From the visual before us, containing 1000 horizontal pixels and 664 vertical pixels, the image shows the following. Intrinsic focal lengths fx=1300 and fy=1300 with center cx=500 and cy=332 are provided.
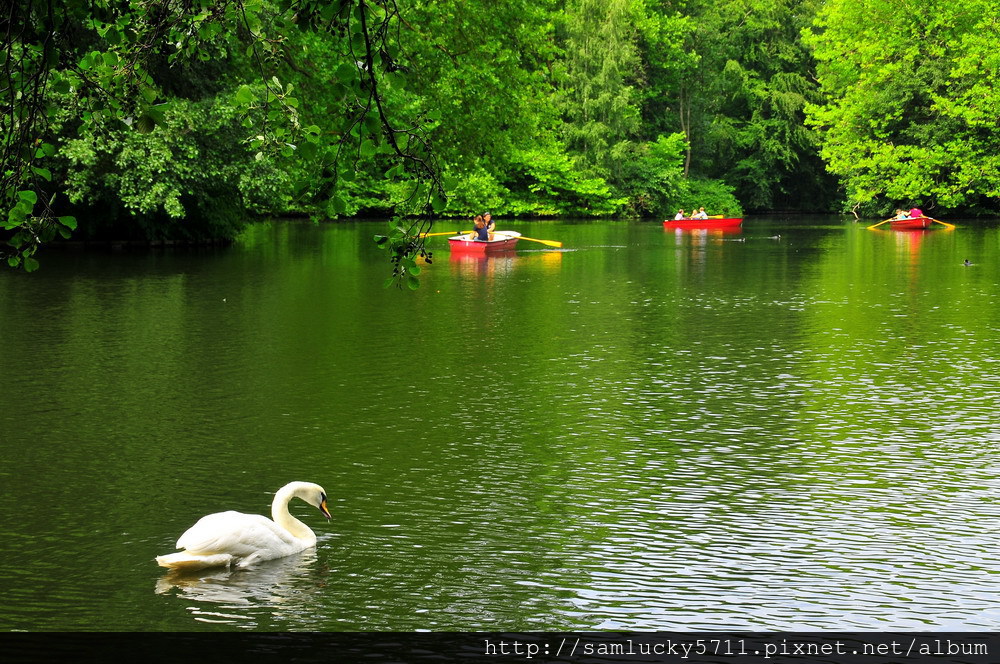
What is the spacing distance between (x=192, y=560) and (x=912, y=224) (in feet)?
169

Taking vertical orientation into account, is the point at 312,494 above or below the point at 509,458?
above

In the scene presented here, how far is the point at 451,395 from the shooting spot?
522 inches

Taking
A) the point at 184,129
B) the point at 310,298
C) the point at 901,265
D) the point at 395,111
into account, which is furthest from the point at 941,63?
the point at 310,298

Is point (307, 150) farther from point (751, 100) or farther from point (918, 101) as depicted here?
point (751, 100)

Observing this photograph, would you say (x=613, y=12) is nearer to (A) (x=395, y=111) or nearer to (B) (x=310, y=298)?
(A) (x=395, y=111)

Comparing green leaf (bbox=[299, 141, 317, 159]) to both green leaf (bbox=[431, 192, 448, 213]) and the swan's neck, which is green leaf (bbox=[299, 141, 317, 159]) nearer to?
green leaf (bbox=[431, 192, 448, 213])

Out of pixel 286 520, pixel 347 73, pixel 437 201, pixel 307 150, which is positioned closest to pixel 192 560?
pixel 286 520

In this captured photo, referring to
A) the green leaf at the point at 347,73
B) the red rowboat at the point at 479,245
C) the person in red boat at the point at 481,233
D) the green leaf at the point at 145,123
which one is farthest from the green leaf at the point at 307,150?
the person in red boat at the point at 481,233

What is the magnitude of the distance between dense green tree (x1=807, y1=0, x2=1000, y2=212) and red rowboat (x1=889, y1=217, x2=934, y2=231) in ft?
19.6

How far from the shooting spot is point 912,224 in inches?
2162

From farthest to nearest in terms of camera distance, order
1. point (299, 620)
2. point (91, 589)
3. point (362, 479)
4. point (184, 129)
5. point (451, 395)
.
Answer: point (184, 129), point (451, 395), point (362, 479), point (91, 589), point (299, 620)

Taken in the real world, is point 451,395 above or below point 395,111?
below

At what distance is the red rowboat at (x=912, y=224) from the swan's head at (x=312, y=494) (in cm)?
4920

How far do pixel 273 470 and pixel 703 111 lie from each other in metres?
69.2
